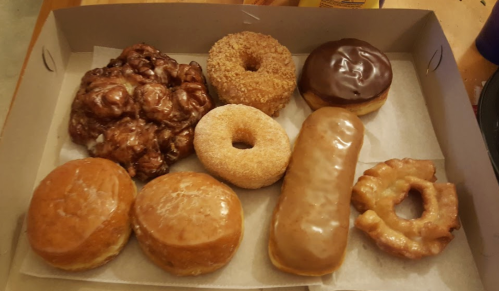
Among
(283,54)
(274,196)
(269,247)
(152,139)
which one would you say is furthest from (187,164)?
(283,54)

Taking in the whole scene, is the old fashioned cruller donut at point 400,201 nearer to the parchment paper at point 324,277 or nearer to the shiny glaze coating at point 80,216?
the parchment paper at point 324,277

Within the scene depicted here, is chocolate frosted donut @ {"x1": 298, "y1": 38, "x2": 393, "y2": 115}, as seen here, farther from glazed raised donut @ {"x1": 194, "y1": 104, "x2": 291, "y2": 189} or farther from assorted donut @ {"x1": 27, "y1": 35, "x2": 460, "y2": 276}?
glazed raised donut @ {"x1": 194, "y1": 104, "x2": 291, "y2": 189}

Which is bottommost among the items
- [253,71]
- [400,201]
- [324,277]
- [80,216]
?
[324,277]

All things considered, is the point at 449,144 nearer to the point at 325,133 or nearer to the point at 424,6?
the point at 325,133

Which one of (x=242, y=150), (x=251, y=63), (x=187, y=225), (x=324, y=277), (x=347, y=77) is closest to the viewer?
(x=187, y=225)

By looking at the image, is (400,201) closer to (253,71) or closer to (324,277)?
(324,277)

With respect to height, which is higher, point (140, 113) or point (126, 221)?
point (140, 113)

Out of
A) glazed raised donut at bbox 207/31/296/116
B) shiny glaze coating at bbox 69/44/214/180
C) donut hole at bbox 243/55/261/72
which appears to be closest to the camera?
shiny glaze coating at bbox 69/44/214/180

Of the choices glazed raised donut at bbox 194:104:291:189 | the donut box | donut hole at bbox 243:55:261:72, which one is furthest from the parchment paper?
donut hole at bbox 243:55:261:72

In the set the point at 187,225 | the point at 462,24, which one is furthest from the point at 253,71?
the point at 462,24
